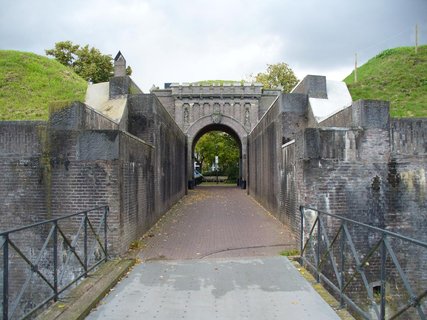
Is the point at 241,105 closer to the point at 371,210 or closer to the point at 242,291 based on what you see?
the point at 371,210

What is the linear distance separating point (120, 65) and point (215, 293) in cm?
1261

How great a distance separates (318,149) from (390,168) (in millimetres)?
1669

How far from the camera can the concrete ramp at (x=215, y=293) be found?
491 centimetres

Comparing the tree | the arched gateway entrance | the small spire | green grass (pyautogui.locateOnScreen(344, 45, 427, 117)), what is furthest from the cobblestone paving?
the tree

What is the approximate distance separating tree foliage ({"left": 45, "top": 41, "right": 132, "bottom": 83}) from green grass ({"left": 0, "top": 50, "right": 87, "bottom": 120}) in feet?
57.5

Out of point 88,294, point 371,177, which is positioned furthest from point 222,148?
point 88,294

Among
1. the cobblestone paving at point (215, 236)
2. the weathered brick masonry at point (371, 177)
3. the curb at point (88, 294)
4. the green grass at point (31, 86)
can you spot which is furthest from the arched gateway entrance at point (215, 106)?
the curb at point (88, 294)

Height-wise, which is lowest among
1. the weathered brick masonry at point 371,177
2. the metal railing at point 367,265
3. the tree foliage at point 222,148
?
the metal railing at point 367,265

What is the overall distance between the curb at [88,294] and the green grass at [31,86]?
1287 cm

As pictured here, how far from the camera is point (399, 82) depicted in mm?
23875

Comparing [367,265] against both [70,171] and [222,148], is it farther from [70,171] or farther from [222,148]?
[222,148]

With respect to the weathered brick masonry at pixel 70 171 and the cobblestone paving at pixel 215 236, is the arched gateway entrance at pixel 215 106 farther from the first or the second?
the weathered brick masonry at pixel 70 171

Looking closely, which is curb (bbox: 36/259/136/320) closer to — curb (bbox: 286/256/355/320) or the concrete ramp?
the concrete ramp

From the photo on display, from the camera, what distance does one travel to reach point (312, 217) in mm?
8070
